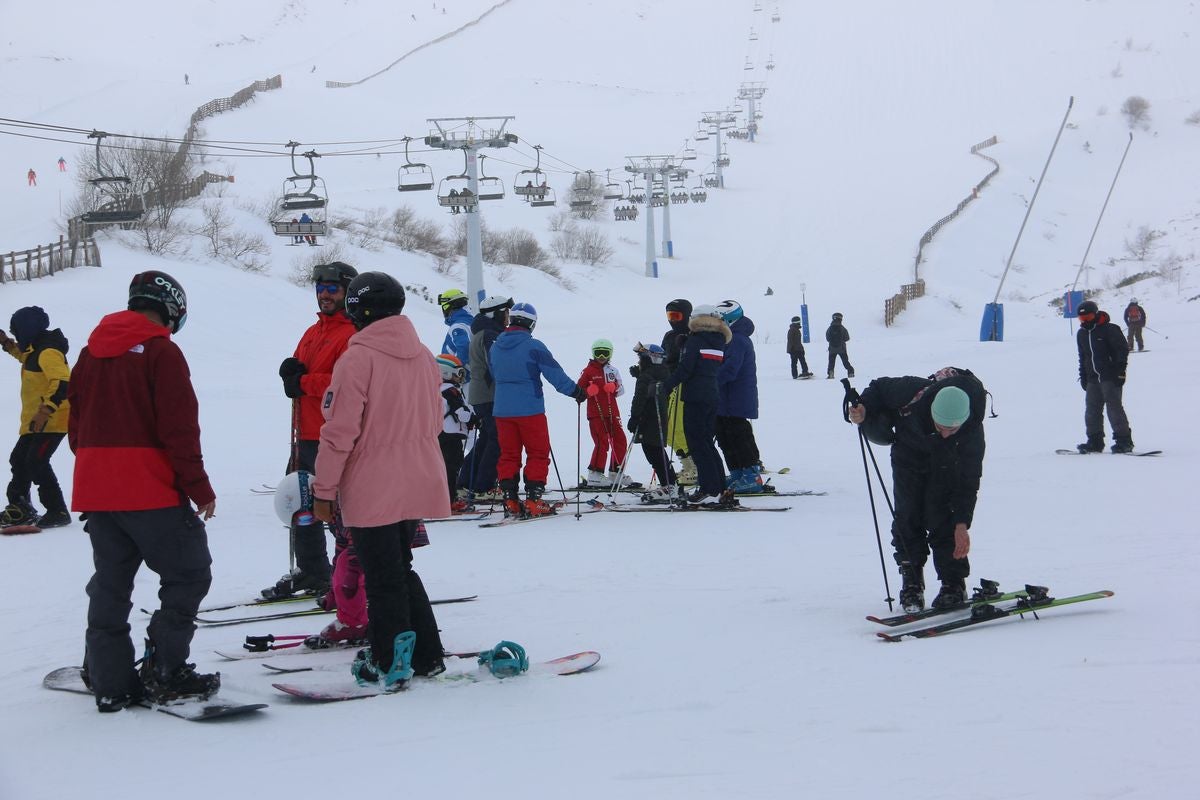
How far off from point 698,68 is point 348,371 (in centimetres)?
11241

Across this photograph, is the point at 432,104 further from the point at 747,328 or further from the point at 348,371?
the point at 348,371

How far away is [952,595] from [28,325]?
7.34 m

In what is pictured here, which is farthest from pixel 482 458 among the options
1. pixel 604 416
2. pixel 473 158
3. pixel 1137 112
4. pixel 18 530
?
pixel 1137 112

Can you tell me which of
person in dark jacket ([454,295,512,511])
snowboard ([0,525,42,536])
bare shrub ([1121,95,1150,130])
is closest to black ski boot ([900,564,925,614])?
person in dark jacket ([454,295,512,511])

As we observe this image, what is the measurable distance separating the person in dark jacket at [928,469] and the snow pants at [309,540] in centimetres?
300

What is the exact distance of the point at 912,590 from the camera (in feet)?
20.4

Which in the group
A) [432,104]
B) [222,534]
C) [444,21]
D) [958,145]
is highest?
[444,21]

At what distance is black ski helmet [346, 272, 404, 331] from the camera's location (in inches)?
197

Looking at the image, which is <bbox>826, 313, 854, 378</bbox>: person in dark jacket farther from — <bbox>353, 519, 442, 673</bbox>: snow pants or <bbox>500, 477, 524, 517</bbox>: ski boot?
<bbox>353, 519, 442, 673</bbox>: snow pants

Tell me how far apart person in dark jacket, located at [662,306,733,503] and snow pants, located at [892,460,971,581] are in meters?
3.98

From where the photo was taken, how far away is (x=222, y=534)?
973cm

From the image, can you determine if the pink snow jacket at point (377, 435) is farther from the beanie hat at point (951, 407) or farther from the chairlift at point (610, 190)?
the chairlift at point (610, 190)

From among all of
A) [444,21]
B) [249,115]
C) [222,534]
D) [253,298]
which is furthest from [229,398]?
[444,21]

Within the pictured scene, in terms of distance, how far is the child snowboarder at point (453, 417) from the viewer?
10.2m
